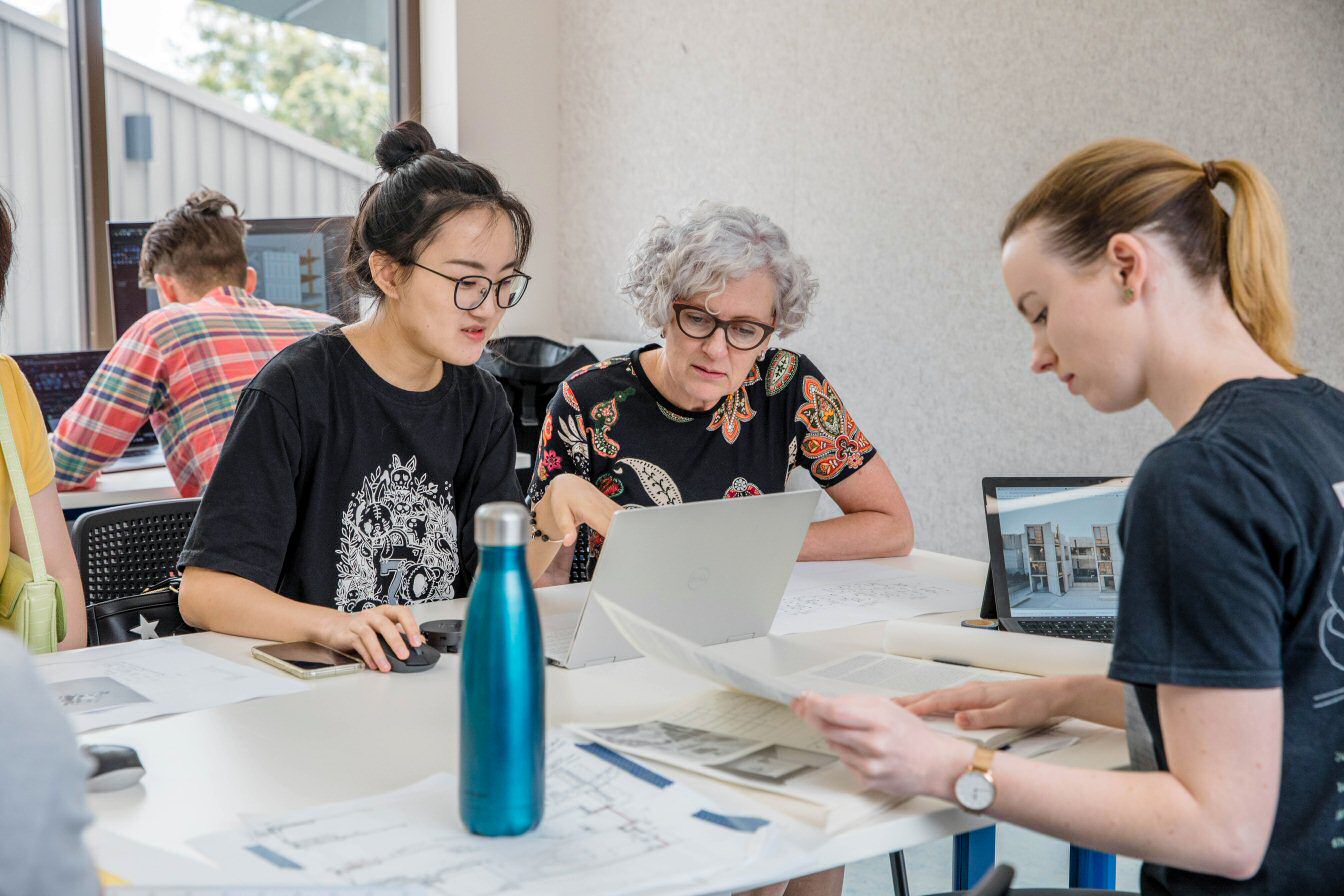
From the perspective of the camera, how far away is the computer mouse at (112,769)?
3.59 feet

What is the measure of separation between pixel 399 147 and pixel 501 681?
3.85 ft

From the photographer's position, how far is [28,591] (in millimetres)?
1643

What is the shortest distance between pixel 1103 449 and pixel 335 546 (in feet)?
6.74

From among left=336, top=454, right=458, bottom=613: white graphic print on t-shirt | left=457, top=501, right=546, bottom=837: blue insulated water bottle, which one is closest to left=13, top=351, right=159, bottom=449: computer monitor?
left=336, top=454, right=458, bottom=613: white graphic print on t-shirt

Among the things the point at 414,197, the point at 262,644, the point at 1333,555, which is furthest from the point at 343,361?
the point at 1333,555

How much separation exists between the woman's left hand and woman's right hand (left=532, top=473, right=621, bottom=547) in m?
0.81

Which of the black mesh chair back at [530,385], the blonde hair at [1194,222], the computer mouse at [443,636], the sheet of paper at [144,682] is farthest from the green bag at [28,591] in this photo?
the black mesh chair back at [530,385]

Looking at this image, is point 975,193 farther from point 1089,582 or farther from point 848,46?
point 1089,582

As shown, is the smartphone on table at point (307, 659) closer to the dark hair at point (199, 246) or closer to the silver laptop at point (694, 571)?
the silver laptop at point (694, 571)

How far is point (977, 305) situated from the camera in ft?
11.4

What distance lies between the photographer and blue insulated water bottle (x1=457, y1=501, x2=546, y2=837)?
0.96 meters

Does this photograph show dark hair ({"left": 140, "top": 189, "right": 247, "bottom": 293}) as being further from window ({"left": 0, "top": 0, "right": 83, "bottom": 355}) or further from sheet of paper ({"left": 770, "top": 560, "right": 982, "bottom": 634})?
sheet of paper ({"left": 770, "top": 560, "right": 982, "bottom": 634})

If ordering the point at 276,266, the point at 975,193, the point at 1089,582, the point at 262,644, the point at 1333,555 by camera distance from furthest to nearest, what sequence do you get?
1. the point at 276,266
2. the point at 975,193
3. the point at 1089,582
4. the point at 262,644
5. the point at 1333,555

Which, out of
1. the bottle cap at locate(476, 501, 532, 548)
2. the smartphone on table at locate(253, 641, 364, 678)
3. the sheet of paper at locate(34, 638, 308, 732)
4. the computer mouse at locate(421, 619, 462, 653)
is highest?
the bottle cap at locate(476, 501, 532, 548)
